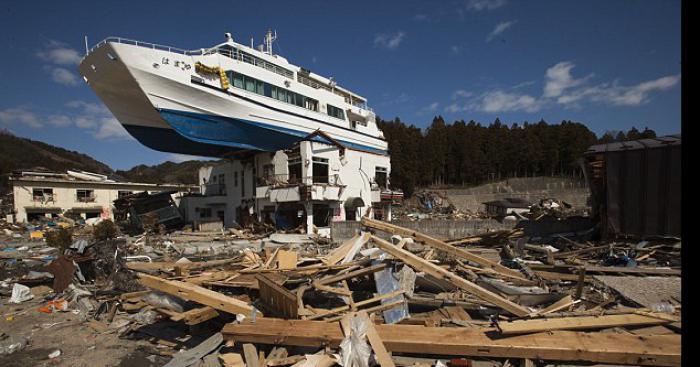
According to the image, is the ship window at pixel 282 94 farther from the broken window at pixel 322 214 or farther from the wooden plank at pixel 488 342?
the wooden plank at pixel 488 342

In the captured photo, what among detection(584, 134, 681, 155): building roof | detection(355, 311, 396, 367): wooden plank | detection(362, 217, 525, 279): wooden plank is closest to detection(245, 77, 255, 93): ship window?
detection(362, 217, 525, 279): wooden plank

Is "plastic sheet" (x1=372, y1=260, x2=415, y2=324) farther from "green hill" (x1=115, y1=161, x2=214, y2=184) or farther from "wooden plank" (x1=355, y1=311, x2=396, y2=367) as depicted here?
"green hill" (x1=115, y1=161, x2=214, y2=184)

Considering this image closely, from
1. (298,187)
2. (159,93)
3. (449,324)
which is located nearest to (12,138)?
(159,93)

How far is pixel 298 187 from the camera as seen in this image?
22016 millimetres

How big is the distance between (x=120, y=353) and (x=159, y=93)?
1885 cm

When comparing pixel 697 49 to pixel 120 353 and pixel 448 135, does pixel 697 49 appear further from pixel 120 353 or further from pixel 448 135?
pixel 448 135

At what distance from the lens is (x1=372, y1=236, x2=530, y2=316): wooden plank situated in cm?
481

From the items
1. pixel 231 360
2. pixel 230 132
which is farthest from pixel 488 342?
pixel 230 132

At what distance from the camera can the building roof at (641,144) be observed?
11261 millimetres

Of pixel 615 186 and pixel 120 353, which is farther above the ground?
pixel 615 186

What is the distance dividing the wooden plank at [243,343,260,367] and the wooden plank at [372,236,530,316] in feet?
10.1

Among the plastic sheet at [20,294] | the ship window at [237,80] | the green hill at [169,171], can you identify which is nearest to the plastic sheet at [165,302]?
the plastic sheet at [20,294]

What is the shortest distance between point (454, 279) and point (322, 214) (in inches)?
813

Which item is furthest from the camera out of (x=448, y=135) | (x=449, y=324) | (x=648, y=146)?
(x=448, y=135)
